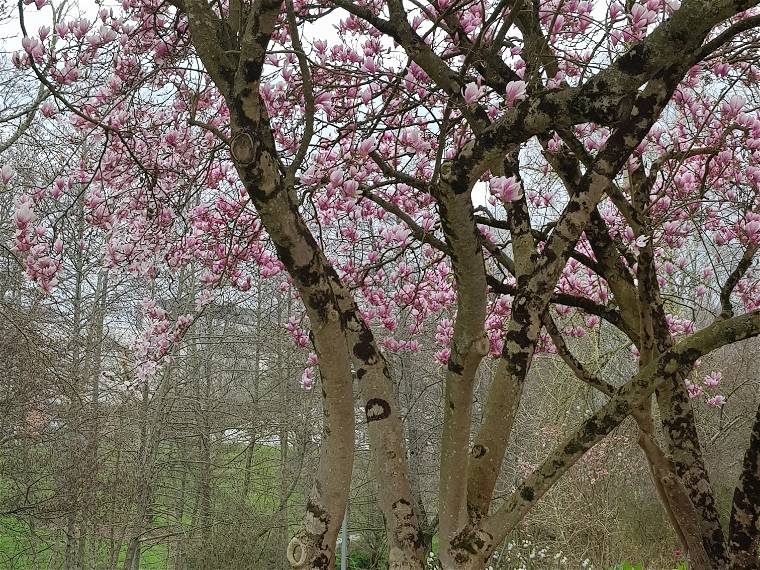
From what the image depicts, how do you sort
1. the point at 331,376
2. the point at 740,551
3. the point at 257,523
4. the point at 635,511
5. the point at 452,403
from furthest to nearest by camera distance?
the point at 257,523
the point at 635,511
the point at 740,551
the point at 452,403
the point at 331,376

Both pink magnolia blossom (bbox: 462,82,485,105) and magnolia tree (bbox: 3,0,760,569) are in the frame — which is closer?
magnolia tree (bbox: 3,0,760,569)

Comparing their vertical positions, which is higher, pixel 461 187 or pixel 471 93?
pixel 471 93

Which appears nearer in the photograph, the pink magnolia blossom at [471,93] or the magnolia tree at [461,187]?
the magnolia tree at [461,187]

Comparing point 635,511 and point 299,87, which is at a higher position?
point 299,87

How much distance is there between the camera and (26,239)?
3275mm

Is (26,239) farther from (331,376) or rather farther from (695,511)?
(695,511)

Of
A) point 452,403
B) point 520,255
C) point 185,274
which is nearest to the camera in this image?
point 452,403

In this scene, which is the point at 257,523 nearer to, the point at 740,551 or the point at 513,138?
the point at 740,551

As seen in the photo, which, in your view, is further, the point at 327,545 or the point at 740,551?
the point at 740,551

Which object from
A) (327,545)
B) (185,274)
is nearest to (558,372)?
(185,274)

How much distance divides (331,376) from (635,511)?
26.6ft

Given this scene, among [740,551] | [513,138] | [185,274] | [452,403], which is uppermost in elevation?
[185,274]

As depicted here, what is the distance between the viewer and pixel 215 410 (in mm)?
10102

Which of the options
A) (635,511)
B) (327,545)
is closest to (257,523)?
(635,511)
